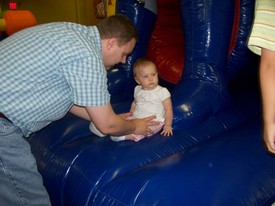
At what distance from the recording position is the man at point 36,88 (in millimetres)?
999

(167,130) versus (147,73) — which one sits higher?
(147,73)

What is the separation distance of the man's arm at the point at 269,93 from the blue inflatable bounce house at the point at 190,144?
1.25 ft

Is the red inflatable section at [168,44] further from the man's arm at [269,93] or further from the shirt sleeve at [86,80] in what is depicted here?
the man's arm at [269,93]

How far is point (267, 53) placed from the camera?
80 cm

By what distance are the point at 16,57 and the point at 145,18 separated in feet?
4.39

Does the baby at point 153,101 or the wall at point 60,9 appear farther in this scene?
the wall at point 60,9

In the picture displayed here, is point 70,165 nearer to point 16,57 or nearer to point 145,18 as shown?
point 16,57

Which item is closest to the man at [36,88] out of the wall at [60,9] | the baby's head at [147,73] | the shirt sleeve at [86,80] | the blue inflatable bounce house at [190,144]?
the shirt sleeve at [86,80]

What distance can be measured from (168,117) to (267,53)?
0.79m

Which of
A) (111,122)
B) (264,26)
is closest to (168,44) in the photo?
(111,122)

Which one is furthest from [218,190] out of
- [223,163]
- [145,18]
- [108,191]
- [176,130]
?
[145,18]

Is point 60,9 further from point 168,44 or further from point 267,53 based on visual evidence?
point 267,53

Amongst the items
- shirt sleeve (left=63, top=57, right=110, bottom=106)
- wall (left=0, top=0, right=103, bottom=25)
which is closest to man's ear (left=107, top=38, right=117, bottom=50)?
shirt sleeve (left=63, top=57, right=110, bottom=106)

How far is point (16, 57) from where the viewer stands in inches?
39.6
